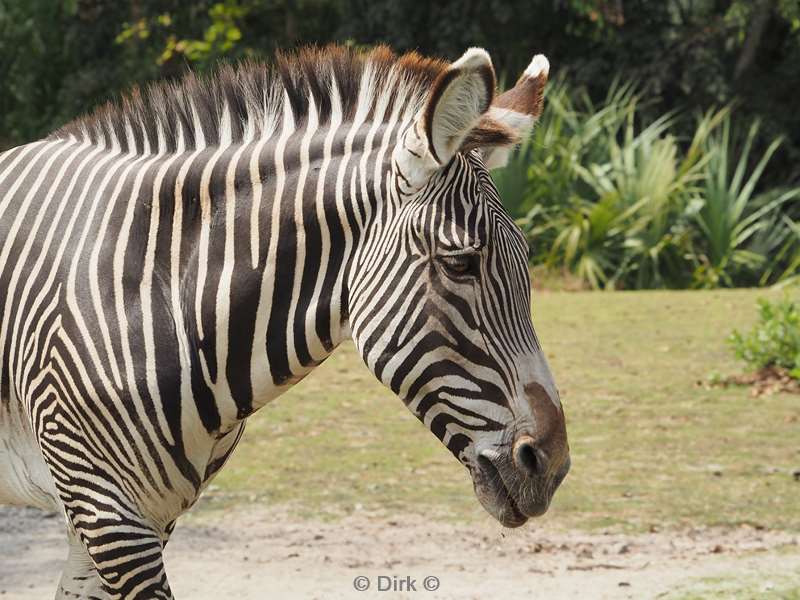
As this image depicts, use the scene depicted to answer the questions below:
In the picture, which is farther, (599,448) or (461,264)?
(599,448)

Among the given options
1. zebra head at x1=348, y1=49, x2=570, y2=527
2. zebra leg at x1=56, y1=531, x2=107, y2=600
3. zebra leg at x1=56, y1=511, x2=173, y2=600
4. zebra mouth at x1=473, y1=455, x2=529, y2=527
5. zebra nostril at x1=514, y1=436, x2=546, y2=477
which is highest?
zebra head at x1=348, y1=49, x2=570, y2=527

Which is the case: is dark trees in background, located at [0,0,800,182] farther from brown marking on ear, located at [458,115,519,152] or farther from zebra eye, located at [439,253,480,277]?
zebra eye, located at [439,253,480,277]

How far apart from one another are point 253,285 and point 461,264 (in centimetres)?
60

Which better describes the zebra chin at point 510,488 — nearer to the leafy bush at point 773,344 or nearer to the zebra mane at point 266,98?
the zebra mane at point 266,98

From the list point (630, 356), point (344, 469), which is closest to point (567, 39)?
point (630, 356)

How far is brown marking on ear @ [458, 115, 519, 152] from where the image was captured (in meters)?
3.10

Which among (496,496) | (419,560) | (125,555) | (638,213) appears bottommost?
(638,213)

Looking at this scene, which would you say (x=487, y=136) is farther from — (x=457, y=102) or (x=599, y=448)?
(x=599, y=448)

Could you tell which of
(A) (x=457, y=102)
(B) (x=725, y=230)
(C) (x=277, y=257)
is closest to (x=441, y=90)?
(A) (x=457, y=102)

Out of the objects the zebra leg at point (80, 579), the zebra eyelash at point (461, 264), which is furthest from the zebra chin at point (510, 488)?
the zebra leg at point (80, 579)

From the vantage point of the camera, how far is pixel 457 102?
3.00 metres

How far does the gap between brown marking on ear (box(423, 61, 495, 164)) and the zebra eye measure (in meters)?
0.26

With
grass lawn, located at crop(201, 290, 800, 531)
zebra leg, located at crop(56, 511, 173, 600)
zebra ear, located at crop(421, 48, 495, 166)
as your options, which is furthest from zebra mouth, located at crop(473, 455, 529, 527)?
grass lawn, located at crop(201, 290, 800, 531)

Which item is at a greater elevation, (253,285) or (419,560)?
(253,285)
